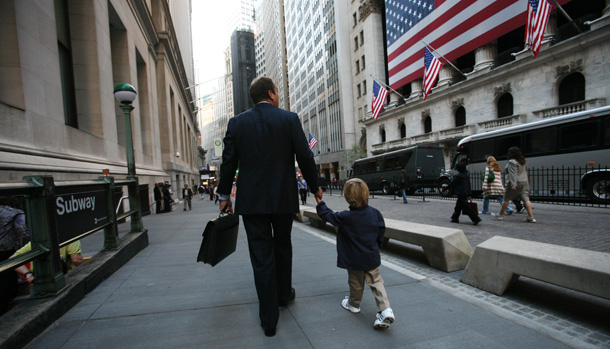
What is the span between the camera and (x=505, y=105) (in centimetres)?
2372

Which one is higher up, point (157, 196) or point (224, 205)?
point (224, 205)

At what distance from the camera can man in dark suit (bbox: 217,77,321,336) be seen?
231 centimetres

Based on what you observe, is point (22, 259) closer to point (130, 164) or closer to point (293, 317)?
point (293, 317)

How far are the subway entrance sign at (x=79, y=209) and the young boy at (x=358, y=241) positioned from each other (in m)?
2.68

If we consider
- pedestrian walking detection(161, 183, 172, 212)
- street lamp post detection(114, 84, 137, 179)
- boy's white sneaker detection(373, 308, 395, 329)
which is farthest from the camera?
pedestrian walking detection(161, 183, 172, 212)

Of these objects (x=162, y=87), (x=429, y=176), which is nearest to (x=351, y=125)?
(x=429, y=176)

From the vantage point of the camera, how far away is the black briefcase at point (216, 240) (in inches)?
95.3

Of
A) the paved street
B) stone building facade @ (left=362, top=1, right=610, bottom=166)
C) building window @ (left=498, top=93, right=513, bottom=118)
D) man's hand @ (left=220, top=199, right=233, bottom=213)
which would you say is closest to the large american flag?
stone building facade @ (left=362, top=1, right=610, bottom=166)

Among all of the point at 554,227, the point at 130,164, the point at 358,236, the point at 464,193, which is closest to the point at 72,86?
the point at 130,164

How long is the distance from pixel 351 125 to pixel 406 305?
4674 centimetres

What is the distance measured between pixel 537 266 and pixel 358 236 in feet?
5.45

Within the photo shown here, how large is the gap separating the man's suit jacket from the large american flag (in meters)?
24.7

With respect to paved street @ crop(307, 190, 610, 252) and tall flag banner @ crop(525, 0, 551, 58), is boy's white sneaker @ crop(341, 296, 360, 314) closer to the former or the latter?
paved street @ crop(307, 190, 610, 252)

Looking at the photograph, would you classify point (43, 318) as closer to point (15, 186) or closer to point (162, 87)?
point (15, 186)
